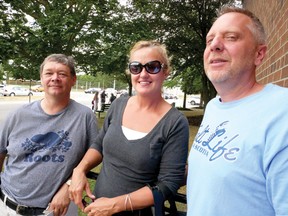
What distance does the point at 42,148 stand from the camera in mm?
2248

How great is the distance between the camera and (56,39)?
9781mm

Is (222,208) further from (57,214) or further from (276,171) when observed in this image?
(57,214)

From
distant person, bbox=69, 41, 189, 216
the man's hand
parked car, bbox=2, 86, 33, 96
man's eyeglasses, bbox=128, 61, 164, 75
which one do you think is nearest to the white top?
distant person, bbox=69, 41, 189, 216

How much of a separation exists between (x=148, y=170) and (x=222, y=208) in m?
0.62

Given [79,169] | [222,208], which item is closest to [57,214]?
[79,169]

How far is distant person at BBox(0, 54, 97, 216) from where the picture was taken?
223 cm

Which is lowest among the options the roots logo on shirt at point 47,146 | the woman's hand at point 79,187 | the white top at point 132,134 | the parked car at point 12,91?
the parked car at point 12,91

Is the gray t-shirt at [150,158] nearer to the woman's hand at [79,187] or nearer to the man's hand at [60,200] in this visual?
the woman's hand at [79,187]

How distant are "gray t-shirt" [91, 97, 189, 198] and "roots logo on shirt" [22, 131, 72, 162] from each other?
0.49 m

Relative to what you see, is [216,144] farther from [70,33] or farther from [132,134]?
[70,33]

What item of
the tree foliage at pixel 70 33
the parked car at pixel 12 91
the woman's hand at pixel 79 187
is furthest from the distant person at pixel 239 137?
the parked car at pixel 12 91

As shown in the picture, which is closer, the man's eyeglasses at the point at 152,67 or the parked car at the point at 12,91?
the man's eyeglasses at the point at 152,67

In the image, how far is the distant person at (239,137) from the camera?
1.12 meters

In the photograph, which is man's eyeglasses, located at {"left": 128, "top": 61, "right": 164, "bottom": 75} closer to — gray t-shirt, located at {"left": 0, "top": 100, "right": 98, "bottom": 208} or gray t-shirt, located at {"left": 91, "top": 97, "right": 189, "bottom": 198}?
gray t-shirt, located at {"left": 91, "top": 97, "right": 189, "bottom": 198}
